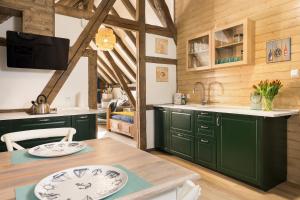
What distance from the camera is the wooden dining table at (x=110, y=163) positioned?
0.84m

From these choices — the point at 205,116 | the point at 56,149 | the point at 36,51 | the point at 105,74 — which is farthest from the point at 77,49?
the point at 105,74

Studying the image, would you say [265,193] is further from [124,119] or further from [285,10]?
[124,119]

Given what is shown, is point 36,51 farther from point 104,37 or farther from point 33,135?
point 33,135

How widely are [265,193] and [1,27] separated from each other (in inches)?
159

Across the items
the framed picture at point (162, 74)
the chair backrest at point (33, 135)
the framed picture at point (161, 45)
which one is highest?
the framed picture at point (161, 45)

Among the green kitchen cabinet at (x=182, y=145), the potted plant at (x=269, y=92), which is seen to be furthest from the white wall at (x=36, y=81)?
the potted plant at (x=269, y=92)

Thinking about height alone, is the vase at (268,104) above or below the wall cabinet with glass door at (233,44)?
below

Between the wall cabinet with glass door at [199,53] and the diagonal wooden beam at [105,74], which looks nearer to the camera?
the wall cabinet with glass door at [199,53]

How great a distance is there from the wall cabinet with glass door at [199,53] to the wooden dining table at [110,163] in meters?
2.79

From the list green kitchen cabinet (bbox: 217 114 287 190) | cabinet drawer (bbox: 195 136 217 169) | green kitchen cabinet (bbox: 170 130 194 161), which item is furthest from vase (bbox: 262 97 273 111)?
green kitchen cabinet (bbox: 170 130 194 161)

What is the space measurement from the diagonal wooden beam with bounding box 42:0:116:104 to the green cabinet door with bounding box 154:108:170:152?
5.96ft

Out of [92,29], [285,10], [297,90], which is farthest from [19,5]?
[297,90]

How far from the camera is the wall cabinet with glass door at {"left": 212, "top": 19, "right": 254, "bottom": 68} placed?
3.02 metres

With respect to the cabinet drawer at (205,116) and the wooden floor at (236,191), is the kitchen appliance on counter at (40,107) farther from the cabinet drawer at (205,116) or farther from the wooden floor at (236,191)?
→ the wooden floor at (236,191)
